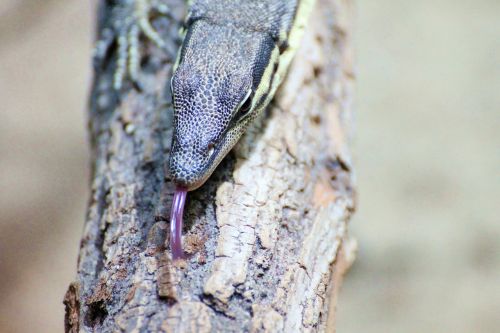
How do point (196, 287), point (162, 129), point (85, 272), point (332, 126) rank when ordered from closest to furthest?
1. point (196, 287)
2. point (85, 272)
3. point (162, 129)
4. point (332, 126)

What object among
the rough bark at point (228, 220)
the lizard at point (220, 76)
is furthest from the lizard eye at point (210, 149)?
the rough bark at point (228, 220)

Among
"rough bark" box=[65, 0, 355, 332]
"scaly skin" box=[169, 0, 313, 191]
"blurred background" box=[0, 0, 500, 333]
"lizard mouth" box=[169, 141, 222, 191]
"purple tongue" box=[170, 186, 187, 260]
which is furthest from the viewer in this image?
"blurred background" box=[0, 0, 500, 333]

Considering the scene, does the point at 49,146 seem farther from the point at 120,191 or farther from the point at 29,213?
the point at 120,191

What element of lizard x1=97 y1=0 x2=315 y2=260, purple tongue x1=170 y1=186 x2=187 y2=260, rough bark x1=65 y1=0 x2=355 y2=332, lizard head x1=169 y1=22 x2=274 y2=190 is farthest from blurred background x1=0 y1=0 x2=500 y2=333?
purple tongue x1=170 y1=186 x2=187 y2=260

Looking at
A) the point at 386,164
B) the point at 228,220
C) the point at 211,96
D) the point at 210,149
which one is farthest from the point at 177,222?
the point at 386,164

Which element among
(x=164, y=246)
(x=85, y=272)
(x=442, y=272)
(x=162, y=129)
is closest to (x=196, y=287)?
(x=164, y=246)

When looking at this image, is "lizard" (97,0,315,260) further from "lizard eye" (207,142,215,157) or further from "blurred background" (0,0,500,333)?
"blurred background" (0,0,500,333)
